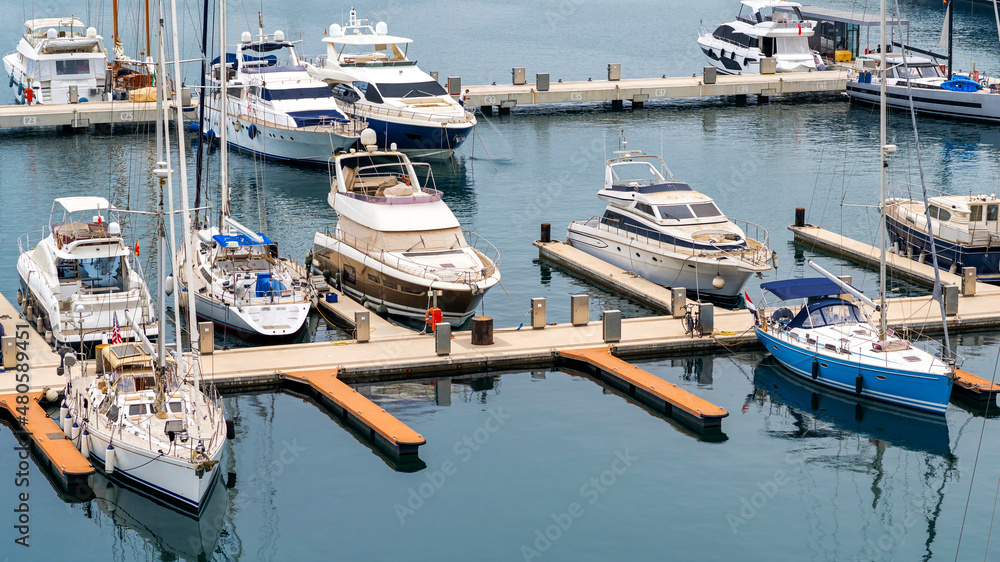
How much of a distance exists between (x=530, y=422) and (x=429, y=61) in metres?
66.7

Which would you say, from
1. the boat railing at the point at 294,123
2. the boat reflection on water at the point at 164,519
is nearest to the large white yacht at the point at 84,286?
the boat reflection on water at the point at 164,519

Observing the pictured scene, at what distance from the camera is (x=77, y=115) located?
66688 millimetres

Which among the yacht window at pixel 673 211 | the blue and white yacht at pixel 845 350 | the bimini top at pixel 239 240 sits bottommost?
the blue and white yacht at pixel 845 350

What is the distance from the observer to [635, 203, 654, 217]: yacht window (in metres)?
42.5

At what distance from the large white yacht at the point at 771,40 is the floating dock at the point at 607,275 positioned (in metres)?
42.2

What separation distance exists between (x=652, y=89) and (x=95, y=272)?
47600 mm

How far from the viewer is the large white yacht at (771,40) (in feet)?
273

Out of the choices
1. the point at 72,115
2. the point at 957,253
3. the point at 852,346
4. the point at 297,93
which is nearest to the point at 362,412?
the point at 852,346

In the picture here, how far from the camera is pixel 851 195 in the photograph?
55.9m

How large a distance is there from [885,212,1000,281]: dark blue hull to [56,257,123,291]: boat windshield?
26.9 m

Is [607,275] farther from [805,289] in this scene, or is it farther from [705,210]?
[805,289]

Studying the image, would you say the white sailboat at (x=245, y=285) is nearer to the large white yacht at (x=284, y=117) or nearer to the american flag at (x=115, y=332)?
the american flag at (x=115, y=332)

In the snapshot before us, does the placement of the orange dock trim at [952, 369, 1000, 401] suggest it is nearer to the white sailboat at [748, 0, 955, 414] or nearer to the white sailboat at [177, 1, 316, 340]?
the white sailboat at [748, 0, 955, 414]

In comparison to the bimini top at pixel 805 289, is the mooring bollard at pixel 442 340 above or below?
below
